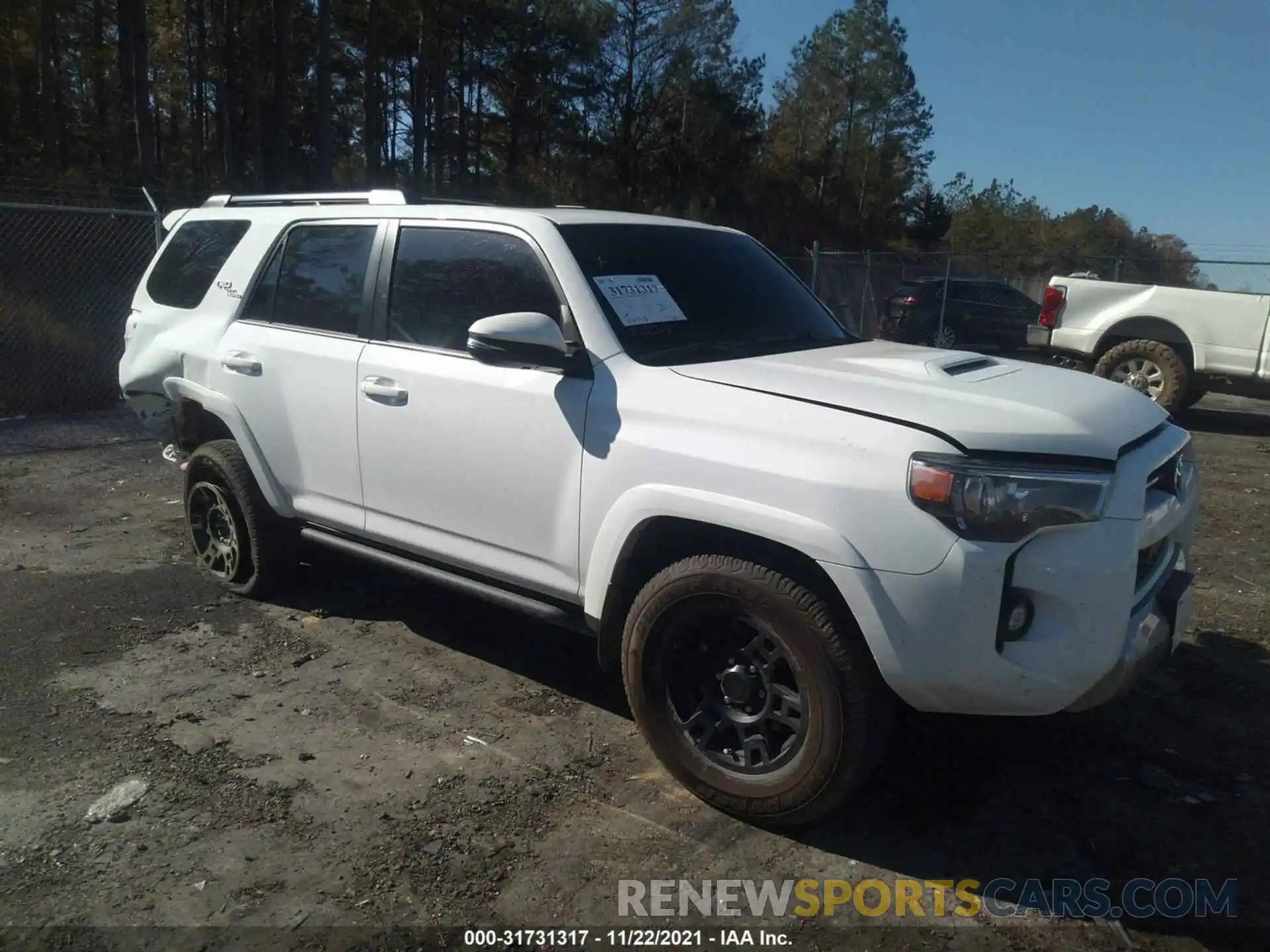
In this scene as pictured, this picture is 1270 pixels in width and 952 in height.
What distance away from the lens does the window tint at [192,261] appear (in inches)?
204

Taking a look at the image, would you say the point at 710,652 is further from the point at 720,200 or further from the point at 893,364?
the point at 720,200

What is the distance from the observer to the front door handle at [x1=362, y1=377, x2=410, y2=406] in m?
3.98

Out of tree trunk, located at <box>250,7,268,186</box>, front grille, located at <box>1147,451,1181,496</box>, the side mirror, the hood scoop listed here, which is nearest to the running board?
the side mirror

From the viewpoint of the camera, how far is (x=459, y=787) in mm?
3377

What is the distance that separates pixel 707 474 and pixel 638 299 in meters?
0.94

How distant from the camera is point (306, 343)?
14.6 feet

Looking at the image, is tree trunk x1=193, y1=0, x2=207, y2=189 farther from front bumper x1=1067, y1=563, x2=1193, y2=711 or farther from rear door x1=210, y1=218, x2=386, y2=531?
front bumper x1=1067, y1=563, x2=1193, y2=711

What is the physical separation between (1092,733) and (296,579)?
386 centimetres

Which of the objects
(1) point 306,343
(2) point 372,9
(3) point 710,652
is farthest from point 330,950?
(2) point 372,9

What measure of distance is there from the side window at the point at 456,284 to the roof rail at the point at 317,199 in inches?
17.2

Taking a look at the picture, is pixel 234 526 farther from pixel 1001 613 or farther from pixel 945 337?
pixel 945 337

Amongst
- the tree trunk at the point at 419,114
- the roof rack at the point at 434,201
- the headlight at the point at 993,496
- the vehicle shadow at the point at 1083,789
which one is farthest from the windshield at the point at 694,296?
the tree trunk at the point at 419,114

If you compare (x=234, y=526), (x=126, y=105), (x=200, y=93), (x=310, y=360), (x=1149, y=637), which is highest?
(x=200, y=93)

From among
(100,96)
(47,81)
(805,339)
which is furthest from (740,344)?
(100,96)
